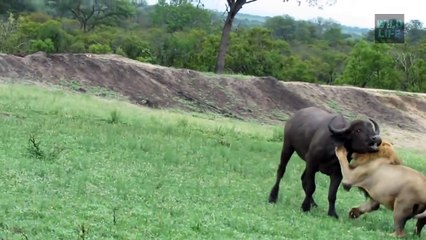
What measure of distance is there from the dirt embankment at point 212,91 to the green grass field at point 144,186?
8.31m

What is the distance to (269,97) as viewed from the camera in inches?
1225

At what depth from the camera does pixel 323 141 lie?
10.3 m

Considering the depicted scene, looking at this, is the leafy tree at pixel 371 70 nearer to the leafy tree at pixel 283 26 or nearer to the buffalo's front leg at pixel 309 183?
the leafy tree at pixel 283 26

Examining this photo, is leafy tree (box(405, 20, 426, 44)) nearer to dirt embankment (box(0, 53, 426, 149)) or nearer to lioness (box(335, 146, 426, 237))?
dirt embankment (box(0, 53, 426, 149))

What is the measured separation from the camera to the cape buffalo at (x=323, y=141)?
389 inches

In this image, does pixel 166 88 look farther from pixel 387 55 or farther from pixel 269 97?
pixel 387 55

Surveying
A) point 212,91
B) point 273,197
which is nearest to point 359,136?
point 273,197

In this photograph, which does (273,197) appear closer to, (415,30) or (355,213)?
(355,213)

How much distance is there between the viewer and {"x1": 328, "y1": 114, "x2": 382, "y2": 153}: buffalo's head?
9781 mm

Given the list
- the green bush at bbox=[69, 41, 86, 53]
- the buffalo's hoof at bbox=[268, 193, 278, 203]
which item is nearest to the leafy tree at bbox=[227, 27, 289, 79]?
the green bush at bbox=[69, 41, 86, 53]

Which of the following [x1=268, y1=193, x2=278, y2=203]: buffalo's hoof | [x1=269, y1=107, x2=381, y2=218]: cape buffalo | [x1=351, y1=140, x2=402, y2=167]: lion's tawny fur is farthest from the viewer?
[x1=268, y1=193, x2=278, y2=203]: buffalo's hoof

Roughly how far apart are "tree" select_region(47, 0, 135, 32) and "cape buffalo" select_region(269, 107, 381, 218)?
193ft

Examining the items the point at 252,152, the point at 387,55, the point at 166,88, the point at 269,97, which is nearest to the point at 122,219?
the point at 252,152

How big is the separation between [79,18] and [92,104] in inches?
1926
